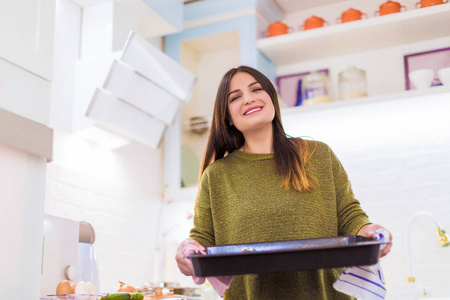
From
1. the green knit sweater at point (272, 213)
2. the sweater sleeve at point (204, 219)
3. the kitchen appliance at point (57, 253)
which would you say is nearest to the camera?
the green knit sweater at point (272, 213)

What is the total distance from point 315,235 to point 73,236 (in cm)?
83

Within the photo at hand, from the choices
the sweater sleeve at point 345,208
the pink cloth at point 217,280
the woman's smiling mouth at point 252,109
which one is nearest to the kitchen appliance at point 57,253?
the pink cloth at point 217,280

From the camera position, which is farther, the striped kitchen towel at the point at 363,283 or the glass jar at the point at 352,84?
the glass jar at the point at 352,84

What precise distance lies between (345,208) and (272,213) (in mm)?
208

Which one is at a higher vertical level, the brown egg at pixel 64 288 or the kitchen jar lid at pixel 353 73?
the kitchen jar lid at pixel 353 73

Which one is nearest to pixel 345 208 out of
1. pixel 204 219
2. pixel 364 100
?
pixel 204 219

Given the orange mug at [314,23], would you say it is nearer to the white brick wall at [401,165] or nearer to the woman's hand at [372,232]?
the white brick wall at [401,165]

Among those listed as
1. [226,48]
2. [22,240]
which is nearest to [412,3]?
[226,48]

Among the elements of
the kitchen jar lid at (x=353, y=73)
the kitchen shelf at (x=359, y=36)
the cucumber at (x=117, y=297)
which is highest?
the kitchen shelf at (x=359, y=36)

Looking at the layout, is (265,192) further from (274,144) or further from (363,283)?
(363,283)

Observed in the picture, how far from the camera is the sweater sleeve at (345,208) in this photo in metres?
1.49

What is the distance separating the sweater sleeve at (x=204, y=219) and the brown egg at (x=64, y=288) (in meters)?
0.41

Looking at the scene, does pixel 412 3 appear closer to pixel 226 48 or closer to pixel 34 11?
pixel 226 48

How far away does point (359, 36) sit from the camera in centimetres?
313
